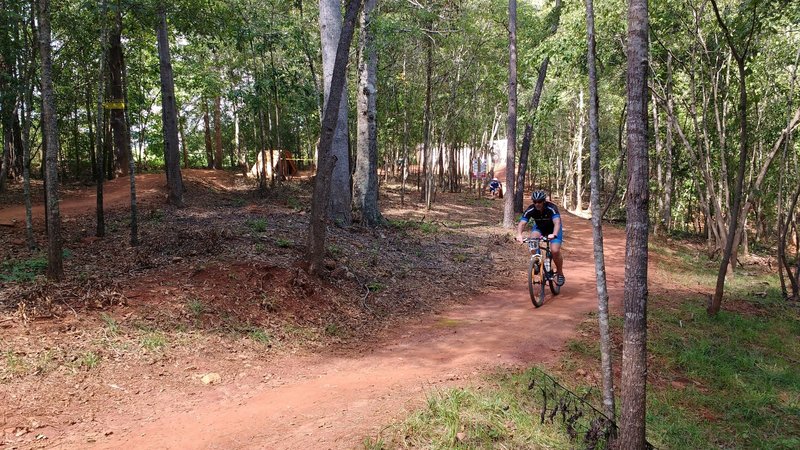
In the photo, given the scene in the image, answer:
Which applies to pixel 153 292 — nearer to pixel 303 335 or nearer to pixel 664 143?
pixel 303 335

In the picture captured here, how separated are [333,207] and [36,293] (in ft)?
22.6

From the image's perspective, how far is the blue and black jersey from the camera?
8.55 metres

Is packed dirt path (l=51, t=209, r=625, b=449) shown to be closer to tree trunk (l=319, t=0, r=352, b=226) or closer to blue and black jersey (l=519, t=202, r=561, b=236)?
blue and black jersey (l=519, t=202, r=561, b=236)

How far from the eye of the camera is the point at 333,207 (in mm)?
12344

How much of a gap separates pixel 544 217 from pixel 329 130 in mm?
3959

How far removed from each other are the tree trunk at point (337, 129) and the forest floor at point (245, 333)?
63 centimetres

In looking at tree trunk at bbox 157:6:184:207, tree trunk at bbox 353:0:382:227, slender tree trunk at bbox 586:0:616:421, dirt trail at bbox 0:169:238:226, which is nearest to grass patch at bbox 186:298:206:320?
slender tree trunk at bbox 586:0:616:421

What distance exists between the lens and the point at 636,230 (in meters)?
3.49

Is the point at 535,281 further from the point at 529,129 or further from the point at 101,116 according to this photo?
the point at 529,129

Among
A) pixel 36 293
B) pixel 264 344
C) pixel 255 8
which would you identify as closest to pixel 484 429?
pixel 264 344

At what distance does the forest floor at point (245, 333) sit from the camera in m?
4.57

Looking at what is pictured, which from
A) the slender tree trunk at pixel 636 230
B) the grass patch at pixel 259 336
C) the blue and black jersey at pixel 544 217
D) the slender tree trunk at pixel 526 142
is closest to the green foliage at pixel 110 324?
the grass patch at pixel 259 336

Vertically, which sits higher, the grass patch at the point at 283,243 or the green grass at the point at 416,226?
the grass patch at the point at 283,243

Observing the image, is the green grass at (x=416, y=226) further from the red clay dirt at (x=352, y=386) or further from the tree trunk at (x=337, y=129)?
the red clay dirt at (x=352, y=386)
